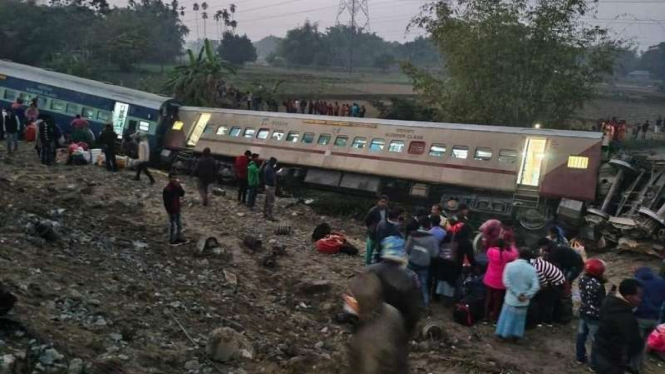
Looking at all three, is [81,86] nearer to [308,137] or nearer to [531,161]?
[308,137]

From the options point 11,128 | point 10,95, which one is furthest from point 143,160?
point 10,95

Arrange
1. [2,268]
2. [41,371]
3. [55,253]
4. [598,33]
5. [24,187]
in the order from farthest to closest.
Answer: [598,33] → [24,187] → [55,253] → [2,268] → [41,371]

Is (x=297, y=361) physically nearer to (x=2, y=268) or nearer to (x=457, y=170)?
(x=2, y=268)

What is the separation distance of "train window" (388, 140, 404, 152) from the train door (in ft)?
11.4

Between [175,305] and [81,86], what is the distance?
16782 mm

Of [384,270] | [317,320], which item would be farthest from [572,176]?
[384,270]

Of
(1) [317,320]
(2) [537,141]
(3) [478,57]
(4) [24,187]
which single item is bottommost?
(1) [317,320]

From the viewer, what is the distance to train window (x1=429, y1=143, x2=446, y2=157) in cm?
1627

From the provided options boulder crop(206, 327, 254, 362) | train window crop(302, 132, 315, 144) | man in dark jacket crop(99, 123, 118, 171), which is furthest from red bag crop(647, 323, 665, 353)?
man in dark jacket crop(99, 123, 118, 171)

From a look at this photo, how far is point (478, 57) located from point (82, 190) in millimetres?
15886

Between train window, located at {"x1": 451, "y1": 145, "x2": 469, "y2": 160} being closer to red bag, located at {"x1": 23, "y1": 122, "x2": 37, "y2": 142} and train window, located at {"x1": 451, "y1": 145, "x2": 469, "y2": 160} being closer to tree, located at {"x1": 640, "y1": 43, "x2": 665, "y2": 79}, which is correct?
red bag, located at {"x1": 23, "y1": 122, "x2": 37, "y2": 142}

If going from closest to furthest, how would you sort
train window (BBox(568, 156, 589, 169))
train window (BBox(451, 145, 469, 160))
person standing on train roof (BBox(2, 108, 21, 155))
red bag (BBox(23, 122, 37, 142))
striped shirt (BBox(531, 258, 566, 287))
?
1. striped shirt (BBox(531, 258, 566, 287))
2. train window (BBox(568, 156, 589, 169))
3. train window (BBox(451, 145, 469, 160))
4. person standing on train roof (BBox(2, 108, 21, 155))
5. red bag (BBox(23, 122, 37, 142))

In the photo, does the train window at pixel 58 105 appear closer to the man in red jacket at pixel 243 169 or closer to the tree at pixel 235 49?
the man in red jacket at pixel 243 169

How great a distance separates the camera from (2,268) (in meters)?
7.09
